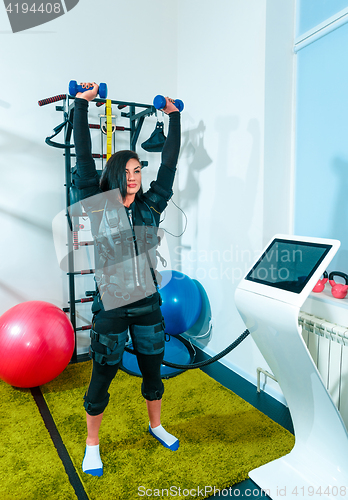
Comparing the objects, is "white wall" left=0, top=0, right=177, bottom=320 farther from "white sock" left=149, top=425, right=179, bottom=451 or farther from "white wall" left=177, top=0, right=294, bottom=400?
"white sock" left=149, top=425, right=179, bottom=451

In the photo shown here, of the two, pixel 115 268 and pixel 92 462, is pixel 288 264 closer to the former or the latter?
pixel 115 268

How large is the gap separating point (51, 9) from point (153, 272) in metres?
2.39

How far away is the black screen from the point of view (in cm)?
131

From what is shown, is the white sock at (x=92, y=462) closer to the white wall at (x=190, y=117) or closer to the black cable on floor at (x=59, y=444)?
the black cable on floor at (x=59, y=444)

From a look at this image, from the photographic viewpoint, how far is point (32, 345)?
7.03 feet

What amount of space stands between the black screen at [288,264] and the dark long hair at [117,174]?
2.31ft

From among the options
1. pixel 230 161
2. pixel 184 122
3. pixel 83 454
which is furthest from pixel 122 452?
pixel 184 122

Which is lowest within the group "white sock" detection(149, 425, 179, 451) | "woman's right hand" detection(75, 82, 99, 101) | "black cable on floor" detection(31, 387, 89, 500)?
"black cable on floor" detection(31, 387, 89, 500)

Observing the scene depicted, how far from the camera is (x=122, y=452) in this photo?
1.78 meters

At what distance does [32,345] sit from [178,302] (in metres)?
1.07

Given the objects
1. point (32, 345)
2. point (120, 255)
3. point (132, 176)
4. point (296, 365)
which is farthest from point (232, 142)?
point (32, 345)

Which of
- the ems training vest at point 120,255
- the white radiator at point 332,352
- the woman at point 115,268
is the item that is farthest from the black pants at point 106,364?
the white radiator at point 332,352

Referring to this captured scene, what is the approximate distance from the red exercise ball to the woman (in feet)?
2.14

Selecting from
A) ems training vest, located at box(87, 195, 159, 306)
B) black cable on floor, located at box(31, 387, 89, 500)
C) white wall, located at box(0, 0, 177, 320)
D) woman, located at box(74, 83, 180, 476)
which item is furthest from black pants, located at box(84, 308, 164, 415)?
white wall, located at box(0, 0, 177, 320)
